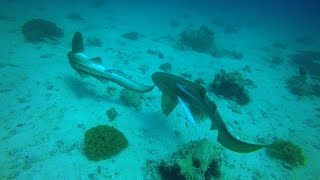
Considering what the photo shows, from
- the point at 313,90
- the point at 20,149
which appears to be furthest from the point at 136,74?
the point at 313,90

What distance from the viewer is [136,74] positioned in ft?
32.9

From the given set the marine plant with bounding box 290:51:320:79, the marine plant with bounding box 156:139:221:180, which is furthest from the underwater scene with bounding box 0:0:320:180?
the marine plant with bounding box 290:51:320:79

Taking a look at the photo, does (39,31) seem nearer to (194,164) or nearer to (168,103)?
(168,103)

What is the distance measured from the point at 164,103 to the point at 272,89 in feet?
24.2

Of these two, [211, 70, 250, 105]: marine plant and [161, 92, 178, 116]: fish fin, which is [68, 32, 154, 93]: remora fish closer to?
[161, 92, 178, 116]: fish fin

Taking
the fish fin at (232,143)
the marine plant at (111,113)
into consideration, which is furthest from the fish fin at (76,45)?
the fish fin at (232,143)

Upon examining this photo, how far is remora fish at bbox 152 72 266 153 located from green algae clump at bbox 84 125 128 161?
1.53 meters

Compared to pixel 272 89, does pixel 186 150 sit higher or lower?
higher

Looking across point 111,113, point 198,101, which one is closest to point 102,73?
point 111,113

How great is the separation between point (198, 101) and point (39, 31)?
10142 millimetres

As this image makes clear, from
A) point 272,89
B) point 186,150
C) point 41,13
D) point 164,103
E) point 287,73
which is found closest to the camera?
point 186,150

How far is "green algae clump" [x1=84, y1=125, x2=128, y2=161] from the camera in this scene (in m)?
5.93

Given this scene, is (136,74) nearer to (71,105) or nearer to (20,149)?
(71,105)

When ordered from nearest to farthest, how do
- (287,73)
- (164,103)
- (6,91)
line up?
(164,103)
(6,91)
(287,73)
